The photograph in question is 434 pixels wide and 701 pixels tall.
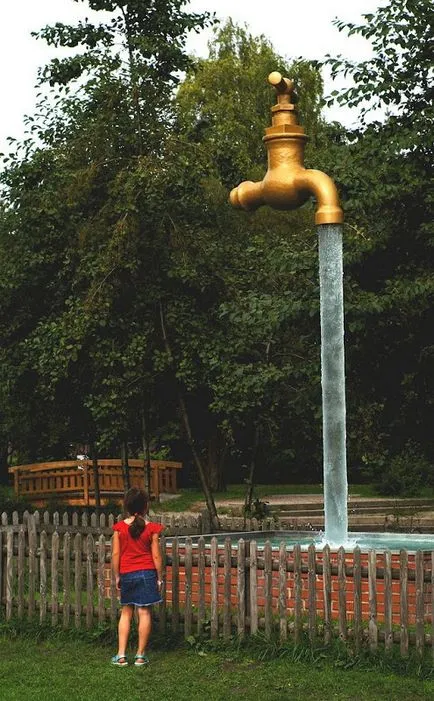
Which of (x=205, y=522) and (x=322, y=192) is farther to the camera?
(x=205, y=522)

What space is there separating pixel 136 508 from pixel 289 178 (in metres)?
3.12

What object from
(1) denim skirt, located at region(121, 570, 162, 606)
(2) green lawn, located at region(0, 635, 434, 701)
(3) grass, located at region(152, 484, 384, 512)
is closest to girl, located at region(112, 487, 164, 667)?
(1) denim skirt, located at region(121, 570, 162, 606)

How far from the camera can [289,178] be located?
10.4 meters

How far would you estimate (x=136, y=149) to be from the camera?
19.2 meters

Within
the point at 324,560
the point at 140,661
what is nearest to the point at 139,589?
the point at 140,661

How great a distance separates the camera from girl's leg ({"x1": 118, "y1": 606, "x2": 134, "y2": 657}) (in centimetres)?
925

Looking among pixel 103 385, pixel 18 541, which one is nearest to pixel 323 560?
pixel 18 541

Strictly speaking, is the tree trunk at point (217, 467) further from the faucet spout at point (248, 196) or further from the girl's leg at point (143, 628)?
the girl's leg at point (143, 628)

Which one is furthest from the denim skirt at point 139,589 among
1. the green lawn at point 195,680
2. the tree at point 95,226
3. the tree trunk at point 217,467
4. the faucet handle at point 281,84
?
the tree trunk at point 217,467

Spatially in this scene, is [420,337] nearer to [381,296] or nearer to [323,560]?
[381,296]

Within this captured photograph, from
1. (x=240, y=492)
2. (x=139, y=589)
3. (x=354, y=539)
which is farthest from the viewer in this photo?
(x=240, y=492)

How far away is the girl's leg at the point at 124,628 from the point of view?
925 centimetres

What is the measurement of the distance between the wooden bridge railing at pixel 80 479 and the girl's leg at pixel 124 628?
1998cm

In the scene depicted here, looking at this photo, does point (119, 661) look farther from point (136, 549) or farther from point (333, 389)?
point (333, 389)
